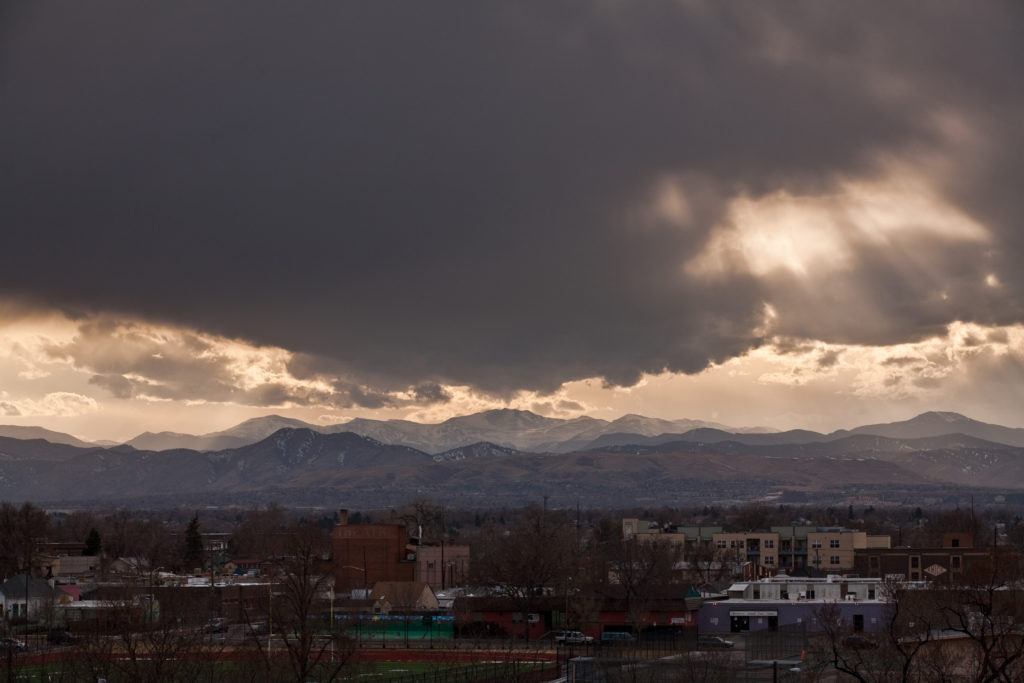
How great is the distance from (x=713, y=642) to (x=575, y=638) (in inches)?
427

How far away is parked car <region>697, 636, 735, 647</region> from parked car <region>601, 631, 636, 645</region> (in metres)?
4.58

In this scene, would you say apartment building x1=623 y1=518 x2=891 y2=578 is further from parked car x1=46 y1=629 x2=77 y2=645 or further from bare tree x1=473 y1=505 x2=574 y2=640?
Answer: parked car x1=46 y1=629 x2=77 y2=645

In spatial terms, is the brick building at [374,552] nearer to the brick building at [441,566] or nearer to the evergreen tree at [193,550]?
the brick building at [441,566]

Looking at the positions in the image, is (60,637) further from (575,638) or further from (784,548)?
(784,548)

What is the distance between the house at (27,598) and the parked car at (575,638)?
136ft

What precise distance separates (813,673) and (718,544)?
101538 millimetres

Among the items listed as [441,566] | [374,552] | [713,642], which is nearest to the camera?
[713,642]

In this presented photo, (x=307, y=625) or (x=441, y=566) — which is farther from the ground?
(x=307, y=625)

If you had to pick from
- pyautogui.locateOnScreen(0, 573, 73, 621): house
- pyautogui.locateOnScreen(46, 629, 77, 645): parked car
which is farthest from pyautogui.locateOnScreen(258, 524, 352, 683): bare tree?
pyautogui.locateOnScreen(0, 573, 73, 621): house

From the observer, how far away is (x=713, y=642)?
8162 cm

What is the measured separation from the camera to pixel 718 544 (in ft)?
→ 531

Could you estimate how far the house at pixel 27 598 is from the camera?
Answer: 103875 millimetres

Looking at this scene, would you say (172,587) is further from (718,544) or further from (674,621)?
(718,544)

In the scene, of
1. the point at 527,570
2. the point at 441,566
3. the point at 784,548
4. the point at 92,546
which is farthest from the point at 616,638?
the point at 92,546
